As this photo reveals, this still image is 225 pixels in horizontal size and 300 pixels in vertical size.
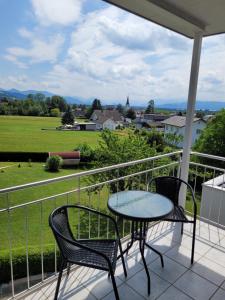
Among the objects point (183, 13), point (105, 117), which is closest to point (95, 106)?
point (105, 117)

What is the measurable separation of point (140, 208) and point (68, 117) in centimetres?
3744

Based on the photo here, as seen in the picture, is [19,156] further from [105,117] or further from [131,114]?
[131,114]

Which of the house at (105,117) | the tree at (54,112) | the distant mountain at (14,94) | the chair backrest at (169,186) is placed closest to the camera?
the chair backrest at (169,186)

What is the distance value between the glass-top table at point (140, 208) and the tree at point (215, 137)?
578 inches

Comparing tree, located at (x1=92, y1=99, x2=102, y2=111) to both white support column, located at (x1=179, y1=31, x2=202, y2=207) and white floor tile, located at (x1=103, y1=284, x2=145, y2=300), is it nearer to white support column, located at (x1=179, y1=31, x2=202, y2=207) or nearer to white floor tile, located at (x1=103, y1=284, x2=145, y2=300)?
white support column, located at (x1=179, y1=31, x2=202, y2=207)

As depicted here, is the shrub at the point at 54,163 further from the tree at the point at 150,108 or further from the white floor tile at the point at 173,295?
the white floor tile at the point at 173,295

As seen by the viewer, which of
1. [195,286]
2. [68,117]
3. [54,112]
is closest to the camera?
[195,286]

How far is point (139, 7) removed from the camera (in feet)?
7.08

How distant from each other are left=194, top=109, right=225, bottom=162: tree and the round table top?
14684mm

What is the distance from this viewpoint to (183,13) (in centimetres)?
238

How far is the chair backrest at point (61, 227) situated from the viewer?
5.34 feet

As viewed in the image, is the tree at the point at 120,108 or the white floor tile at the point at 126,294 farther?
the tree at the point at 120,108

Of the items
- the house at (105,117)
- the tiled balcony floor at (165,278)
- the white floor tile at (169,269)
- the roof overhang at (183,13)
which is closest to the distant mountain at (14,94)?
the house at (105,117)

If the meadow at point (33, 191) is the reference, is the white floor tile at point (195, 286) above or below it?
above
